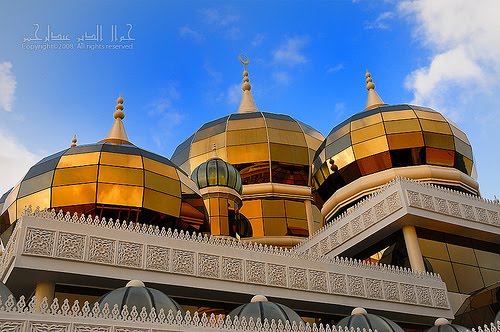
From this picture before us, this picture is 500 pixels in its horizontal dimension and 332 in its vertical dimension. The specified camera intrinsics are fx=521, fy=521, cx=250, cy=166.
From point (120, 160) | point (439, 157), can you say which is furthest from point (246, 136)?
point (120, 160)

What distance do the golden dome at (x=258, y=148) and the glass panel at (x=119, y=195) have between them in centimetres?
1061

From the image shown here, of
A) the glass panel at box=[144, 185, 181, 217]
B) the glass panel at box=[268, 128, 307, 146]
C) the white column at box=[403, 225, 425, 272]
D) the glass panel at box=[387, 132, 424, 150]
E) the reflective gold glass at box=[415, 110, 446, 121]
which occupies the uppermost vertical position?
the glass panel at box=[268, 128, 307, 146]

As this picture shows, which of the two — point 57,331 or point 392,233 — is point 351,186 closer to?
point 392,233

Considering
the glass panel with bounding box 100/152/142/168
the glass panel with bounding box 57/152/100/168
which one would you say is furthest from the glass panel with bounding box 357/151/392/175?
the glass panel with bounding box 57/152/100/168

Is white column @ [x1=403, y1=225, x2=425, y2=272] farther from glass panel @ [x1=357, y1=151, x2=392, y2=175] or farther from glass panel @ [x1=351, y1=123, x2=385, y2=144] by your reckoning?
glass panel @ [x1=351, y1=123, x2=385, y2=144]

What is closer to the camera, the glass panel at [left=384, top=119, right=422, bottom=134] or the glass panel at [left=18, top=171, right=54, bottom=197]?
the glass panel at [left=18, top=171, right=54, bottom=197]

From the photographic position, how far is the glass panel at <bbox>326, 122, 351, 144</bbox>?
58.5 ft

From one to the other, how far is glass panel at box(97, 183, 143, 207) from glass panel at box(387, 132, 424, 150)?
28.2 feet

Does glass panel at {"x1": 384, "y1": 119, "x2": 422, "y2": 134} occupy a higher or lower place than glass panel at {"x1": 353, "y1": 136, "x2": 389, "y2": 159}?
higher

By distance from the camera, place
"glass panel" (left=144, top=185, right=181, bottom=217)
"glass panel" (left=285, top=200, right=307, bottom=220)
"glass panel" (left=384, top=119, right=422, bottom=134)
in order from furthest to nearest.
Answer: "glass panel" (left=285, top=200, right=307, bottom=220) < "glass panel" (left=384, top=119, right=422, bottom=134) < "glass panel" (left=144, top=185, right=181, bottom=217)

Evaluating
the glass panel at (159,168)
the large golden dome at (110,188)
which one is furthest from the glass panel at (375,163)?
the glass panel at (159,168)

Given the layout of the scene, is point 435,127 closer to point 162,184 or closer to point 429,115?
point 429,115

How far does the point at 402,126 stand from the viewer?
54.7 ft

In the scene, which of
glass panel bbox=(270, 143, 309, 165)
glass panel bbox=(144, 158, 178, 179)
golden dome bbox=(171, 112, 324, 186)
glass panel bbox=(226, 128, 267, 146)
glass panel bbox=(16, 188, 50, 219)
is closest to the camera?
glass panel bbox=(16, 188, 50, 219)
